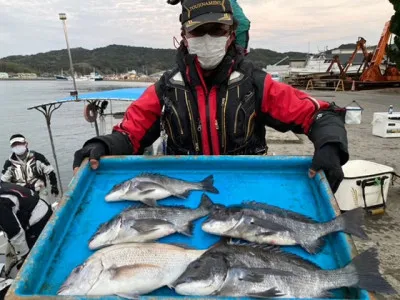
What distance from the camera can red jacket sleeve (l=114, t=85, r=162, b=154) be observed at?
340cm

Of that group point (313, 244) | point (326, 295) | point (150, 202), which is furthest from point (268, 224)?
point (150, 202)

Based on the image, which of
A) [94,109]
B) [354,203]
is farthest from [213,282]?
[94,109]

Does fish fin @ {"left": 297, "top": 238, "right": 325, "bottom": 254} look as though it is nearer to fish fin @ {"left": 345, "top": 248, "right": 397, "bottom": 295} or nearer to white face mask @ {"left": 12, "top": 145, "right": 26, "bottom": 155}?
fish fin @ {"left": 345, "top": 248, "right": 397, "bottom": 295}

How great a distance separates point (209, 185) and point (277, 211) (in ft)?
1.92

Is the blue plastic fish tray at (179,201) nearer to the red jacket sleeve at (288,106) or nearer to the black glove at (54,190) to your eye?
the red jacket sleeve at (288,106)

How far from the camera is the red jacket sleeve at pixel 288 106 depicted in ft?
10.3

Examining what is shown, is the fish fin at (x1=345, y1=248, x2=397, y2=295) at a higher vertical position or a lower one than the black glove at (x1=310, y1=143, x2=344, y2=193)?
lower

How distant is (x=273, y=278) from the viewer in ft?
6.14

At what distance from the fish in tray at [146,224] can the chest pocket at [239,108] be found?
36.9 inches

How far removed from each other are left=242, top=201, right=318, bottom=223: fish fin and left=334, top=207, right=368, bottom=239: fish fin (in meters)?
0.19

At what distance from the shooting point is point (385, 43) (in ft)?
104

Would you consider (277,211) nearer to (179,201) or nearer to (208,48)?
(179,201)

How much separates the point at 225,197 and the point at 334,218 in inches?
30.5

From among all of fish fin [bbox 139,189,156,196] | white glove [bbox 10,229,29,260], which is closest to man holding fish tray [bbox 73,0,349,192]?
fish fin [bbox 139,189,156,196]
